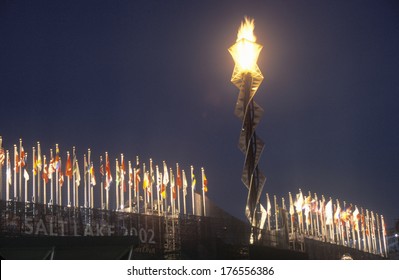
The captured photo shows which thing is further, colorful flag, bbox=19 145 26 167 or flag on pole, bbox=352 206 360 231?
flag on pole, bbox=352 206 360 231

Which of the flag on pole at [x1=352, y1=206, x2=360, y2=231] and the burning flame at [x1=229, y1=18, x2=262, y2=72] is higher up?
the burning flame at [x1=229, y1=18, x2=262, y2=72]

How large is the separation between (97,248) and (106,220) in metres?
16.6

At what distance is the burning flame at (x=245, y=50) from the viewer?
112ft

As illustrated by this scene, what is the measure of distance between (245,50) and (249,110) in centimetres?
330

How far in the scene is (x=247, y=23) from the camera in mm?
34812

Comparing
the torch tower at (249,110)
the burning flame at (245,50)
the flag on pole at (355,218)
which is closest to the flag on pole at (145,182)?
the torch tower at (249,110)

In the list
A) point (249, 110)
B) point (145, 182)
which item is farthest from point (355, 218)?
point (249, 110)

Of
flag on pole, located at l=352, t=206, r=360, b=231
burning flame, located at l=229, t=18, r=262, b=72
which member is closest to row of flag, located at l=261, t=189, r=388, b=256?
flag on pole, located at l=352, t=206, r=360, b=231

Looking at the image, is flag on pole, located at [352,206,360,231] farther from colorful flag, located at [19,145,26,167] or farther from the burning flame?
colorful flag, located at [19,145,26,167]

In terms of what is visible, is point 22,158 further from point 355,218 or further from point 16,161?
point 355,218

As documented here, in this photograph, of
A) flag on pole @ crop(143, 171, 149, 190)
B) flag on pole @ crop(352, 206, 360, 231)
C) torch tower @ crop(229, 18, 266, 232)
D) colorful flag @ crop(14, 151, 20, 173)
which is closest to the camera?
torch tower @ crop(229, 18, 266, 232)

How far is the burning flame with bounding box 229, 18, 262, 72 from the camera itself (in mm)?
34219
